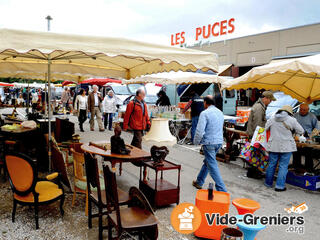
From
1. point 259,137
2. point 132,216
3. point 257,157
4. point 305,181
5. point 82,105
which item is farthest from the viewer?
point 82,105

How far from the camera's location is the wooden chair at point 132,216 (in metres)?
2.86

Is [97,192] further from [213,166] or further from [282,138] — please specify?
[282,138]

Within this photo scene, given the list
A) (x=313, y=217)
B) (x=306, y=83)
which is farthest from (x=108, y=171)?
(x=306, y=83)

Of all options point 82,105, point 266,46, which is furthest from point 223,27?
point 82,105

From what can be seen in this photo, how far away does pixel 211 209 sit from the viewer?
3.51 metres

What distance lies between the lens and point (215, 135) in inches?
193

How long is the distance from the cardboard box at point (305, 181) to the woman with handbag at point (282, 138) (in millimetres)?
510

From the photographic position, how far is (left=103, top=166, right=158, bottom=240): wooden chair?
2859mm

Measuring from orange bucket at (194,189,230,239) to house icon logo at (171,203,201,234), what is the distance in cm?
8

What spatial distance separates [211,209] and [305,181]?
11.2ft

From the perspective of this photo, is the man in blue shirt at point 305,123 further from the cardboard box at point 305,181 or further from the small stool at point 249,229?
the small stool at point 249,229

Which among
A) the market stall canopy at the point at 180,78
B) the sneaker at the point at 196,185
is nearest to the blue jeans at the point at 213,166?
the sneaker at the point at 196,185

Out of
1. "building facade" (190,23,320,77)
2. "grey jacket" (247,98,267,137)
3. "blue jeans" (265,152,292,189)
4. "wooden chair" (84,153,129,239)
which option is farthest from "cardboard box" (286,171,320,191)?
"building facade" (190,23,320,77)

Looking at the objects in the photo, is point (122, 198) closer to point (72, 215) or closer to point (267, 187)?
point (72, 215)
